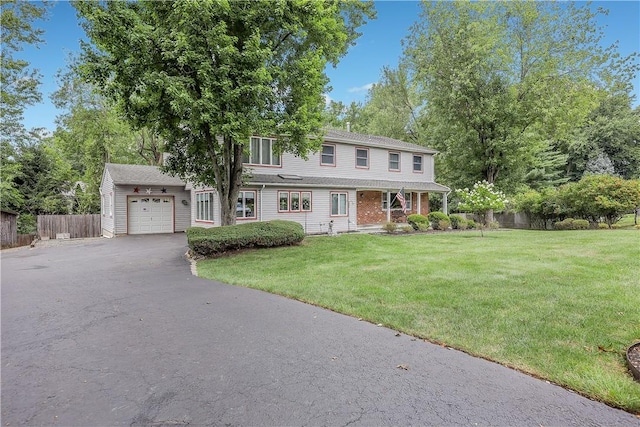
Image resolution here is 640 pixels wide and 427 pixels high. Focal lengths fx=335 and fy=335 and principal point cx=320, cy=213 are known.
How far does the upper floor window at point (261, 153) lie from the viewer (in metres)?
17.1

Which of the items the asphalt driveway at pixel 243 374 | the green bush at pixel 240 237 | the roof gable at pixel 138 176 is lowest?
the asphalt driveway at pixel 243 374

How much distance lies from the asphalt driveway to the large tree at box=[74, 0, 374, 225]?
6303mm

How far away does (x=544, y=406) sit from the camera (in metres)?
2.90

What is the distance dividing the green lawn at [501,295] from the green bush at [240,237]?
607 mm

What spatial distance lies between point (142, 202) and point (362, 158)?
13.6m

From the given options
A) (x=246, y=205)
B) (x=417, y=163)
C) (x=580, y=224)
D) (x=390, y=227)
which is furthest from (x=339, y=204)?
(x=580, y=224)

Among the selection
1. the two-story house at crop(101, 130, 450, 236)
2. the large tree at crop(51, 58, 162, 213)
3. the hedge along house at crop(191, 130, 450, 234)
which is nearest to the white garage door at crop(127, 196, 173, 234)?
the two-story house at crop(101, 130, 450, 236)

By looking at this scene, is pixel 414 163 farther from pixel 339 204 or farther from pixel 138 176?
pixel 138 176

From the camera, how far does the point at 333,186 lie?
60.9ft

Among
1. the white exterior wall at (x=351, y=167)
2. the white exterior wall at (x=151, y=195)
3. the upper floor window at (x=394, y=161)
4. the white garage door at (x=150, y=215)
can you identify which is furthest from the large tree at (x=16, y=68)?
the upper floor window at (x=394, y=161)

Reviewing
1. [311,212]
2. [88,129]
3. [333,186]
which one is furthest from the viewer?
[88,129]

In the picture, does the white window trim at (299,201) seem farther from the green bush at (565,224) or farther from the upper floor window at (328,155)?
the green bush at (565,224)

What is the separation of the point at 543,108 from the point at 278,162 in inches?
668

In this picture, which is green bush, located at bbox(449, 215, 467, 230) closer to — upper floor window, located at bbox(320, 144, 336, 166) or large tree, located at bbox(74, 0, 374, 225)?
upper floor window, located at bbox(320, 144, 336, 166)
